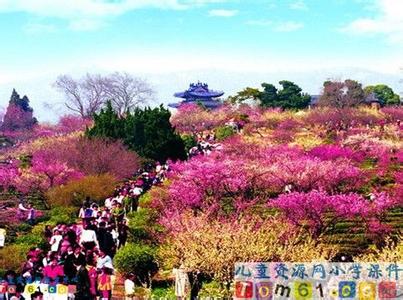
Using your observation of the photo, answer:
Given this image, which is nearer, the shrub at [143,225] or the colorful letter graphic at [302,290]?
the colorful letter graphic at [302,290]

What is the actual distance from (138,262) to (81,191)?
13.4m

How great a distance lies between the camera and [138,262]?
17.7 meters

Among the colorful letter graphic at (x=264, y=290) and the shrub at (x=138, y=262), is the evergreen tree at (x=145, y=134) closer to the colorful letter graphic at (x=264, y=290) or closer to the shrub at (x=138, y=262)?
the shrub at (x=138, y=262)

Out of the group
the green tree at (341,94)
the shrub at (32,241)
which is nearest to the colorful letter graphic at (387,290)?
the shrub at (32,241)

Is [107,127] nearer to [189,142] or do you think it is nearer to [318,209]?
[189,142]

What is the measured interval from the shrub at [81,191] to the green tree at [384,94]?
162 ft

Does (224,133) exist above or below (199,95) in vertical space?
below

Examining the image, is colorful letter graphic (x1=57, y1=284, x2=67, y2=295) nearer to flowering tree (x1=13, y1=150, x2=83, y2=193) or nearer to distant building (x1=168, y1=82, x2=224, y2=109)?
flowering tree (x1=13, y1=150, x2=83, y2=193)

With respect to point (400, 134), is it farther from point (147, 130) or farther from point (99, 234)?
point (99, 234)

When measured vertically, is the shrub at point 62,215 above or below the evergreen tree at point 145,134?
below

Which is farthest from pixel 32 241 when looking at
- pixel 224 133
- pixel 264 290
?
pixel 224 133

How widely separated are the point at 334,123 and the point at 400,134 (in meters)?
7.08

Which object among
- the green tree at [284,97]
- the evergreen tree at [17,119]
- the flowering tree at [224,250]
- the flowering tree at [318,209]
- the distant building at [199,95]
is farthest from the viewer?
the distant building at [199,95]

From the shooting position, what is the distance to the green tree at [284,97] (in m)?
72.2
